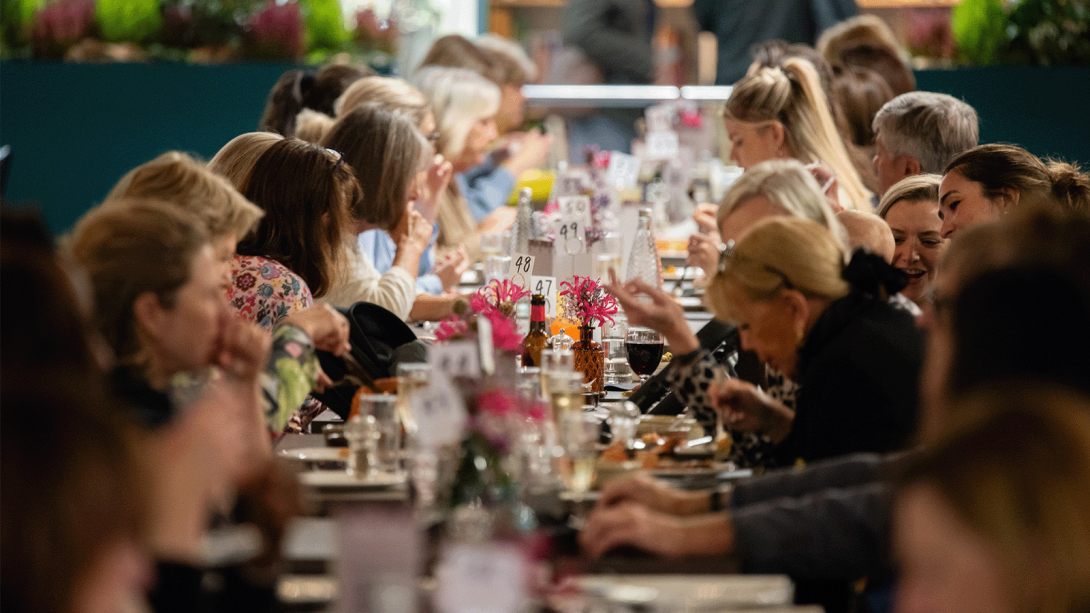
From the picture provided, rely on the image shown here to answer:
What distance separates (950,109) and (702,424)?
2.04 m

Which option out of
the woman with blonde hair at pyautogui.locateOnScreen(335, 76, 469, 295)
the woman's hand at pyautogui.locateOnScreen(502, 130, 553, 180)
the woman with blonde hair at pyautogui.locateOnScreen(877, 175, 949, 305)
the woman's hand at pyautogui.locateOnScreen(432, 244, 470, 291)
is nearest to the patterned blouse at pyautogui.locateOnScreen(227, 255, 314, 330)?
the woman with blonde hair at pyautogui.locateOnScreen(335, 76, 469, 295)

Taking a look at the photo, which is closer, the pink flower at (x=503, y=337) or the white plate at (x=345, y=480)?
the white plate at (x=345, y=480)

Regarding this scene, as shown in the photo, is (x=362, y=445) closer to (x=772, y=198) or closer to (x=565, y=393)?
(x=565, y=393)

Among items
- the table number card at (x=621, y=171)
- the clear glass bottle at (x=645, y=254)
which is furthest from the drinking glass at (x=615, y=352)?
the table number card at (x=621, y=171)

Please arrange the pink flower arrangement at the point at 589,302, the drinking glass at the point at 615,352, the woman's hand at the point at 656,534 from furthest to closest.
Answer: the drinking glass at the point at 615,352 < the pink flower arrangement at the point at 589,302 < the woman's hand at the point at 656,534

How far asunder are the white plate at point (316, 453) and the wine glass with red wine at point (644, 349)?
81 cm

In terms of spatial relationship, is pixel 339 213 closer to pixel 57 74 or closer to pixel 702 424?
pixel 702 424

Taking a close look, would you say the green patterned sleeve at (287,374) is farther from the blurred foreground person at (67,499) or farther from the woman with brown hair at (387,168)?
the woman with brown hair at (387,168)

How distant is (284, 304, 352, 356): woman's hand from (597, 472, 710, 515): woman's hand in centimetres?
74

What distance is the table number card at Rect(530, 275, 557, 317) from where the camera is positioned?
2.95 metres

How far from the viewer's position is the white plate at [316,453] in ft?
6.63

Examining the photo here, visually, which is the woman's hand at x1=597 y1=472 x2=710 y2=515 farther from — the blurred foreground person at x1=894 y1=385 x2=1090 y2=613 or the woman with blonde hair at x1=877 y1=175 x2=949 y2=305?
the woman with blonde hair at x1=877 y1=175 x2=949 y2=305

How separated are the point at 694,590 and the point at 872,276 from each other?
736 millimetres

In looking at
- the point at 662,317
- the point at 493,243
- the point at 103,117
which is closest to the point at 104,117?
the point at 103,117
